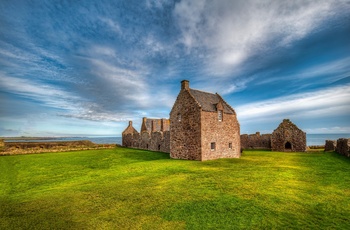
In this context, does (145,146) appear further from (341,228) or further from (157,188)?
(341,228)

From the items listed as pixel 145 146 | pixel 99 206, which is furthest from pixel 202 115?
pixel 145 146

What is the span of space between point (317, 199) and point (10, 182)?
18788 millimetres

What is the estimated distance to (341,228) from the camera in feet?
19.4

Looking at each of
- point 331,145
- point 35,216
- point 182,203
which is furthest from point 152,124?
point 35,216

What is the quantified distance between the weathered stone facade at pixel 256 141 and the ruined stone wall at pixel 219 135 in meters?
17.2

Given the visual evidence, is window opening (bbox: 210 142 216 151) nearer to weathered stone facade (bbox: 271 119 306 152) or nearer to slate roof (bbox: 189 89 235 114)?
slate roof (bbox: 189 89 235 114)

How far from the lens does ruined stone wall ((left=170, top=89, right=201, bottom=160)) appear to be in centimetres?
2270

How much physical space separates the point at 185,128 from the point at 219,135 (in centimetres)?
469

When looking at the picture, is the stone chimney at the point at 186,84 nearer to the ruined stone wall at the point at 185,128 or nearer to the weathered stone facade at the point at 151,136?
the ruined stone wall at the point at 185,128

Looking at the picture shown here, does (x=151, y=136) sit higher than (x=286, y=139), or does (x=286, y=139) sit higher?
(x=151, y=136)

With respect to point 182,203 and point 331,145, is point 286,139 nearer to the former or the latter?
point 331,145

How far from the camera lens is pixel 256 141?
42031 millimetres

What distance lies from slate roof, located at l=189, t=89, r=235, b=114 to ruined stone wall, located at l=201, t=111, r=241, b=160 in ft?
2.34

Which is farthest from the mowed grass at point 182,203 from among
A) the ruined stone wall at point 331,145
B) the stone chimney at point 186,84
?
the ruined stone wall at point 331,145
